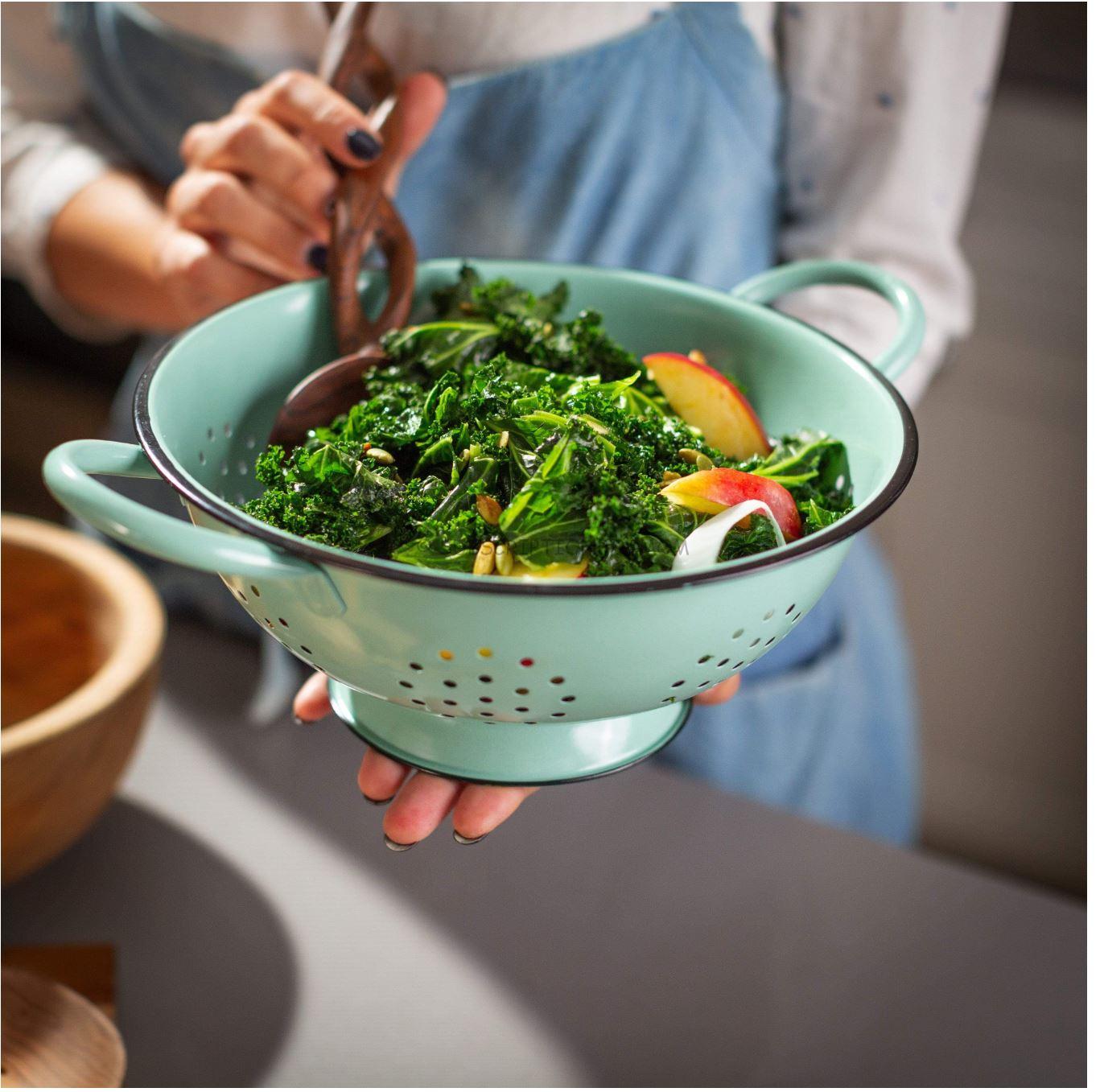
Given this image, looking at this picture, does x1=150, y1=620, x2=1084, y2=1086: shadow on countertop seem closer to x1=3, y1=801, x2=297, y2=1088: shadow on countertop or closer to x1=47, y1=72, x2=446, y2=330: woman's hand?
x1=3, y1=801, x2=297, y2=1088: shadow on countertop

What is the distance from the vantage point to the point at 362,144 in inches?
35.9

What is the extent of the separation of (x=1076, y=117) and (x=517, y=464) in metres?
1.87

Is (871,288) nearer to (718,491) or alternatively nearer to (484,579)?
(718,491)

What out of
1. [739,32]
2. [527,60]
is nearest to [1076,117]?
[739,32]

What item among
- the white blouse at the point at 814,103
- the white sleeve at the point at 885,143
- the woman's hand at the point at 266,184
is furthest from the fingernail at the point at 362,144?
the white sleeve at the point at 885,143

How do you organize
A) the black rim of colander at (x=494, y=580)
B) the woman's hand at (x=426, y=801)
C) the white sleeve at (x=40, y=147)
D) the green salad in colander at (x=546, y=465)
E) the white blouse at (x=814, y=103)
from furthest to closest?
the white sleeve at (x=40, y=147) < the white blouse at (x=814, y=103) < the woman's hand at (x=426, y=801) < the green salad in colander at (x=546, y=465) < the black rim of colander at (x=494, y=580)

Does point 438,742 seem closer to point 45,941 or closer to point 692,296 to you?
point 692,296

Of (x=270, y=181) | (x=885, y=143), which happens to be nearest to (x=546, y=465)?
(x=270, y=181)

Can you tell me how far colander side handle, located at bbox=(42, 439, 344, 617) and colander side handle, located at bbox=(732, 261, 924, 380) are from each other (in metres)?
0.47

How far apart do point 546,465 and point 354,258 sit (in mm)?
349

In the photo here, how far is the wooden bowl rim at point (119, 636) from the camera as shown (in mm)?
882

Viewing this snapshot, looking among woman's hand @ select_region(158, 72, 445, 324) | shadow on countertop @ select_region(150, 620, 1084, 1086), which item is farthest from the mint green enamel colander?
shadow on countertop @ select_region(150, 620, 1084, 1086)

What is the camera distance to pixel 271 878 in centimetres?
113

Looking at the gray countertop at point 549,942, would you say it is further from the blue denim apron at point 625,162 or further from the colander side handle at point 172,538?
the colander side handle at point 172,538
